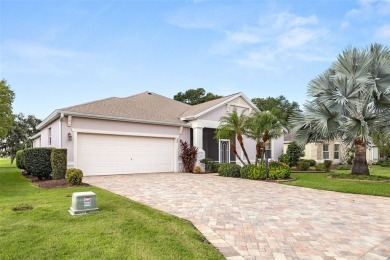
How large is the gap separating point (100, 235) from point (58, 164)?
7.88 m

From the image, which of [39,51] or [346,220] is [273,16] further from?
[39,51]

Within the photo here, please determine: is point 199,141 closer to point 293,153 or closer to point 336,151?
point 293,153

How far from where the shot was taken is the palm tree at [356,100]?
12078mm

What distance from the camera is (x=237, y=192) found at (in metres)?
8.96

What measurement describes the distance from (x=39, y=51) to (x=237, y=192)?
1196cm

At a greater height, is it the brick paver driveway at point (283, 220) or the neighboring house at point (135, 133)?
the neighboring house at point (135, 133)

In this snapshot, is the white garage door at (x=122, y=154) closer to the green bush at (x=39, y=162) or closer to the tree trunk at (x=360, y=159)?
the green bush at (x=39, y=162)

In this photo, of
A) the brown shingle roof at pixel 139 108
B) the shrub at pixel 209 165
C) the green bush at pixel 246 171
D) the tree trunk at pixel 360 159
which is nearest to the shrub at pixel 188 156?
the shrub at pixel 209 165

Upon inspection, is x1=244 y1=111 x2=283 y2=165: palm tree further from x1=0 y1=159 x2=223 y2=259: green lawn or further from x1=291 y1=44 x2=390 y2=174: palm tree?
x1=0 y1=159 x2=223 y2=259: green lawn

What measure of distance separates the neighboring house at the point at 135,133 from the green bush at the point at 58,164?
1806 mm

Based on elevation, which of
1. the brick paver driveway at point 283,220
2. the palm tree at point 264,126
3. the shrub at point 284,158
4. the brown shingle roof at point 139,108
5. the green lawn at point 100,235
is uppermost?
the brown shingle roof at point 139,108

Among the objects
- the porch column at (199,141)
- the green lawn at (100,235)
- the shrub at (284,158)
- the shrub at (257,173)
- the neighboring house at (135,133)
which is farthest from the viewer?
the shrub at (284,158)

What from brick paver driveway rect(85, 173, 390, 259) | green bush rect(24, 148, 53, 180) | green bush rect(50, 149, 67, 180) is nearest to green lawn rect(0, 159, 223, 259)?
brick paver driveway rect(85, 173, 390, 259)

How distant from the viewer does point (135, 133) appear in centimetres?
1485
